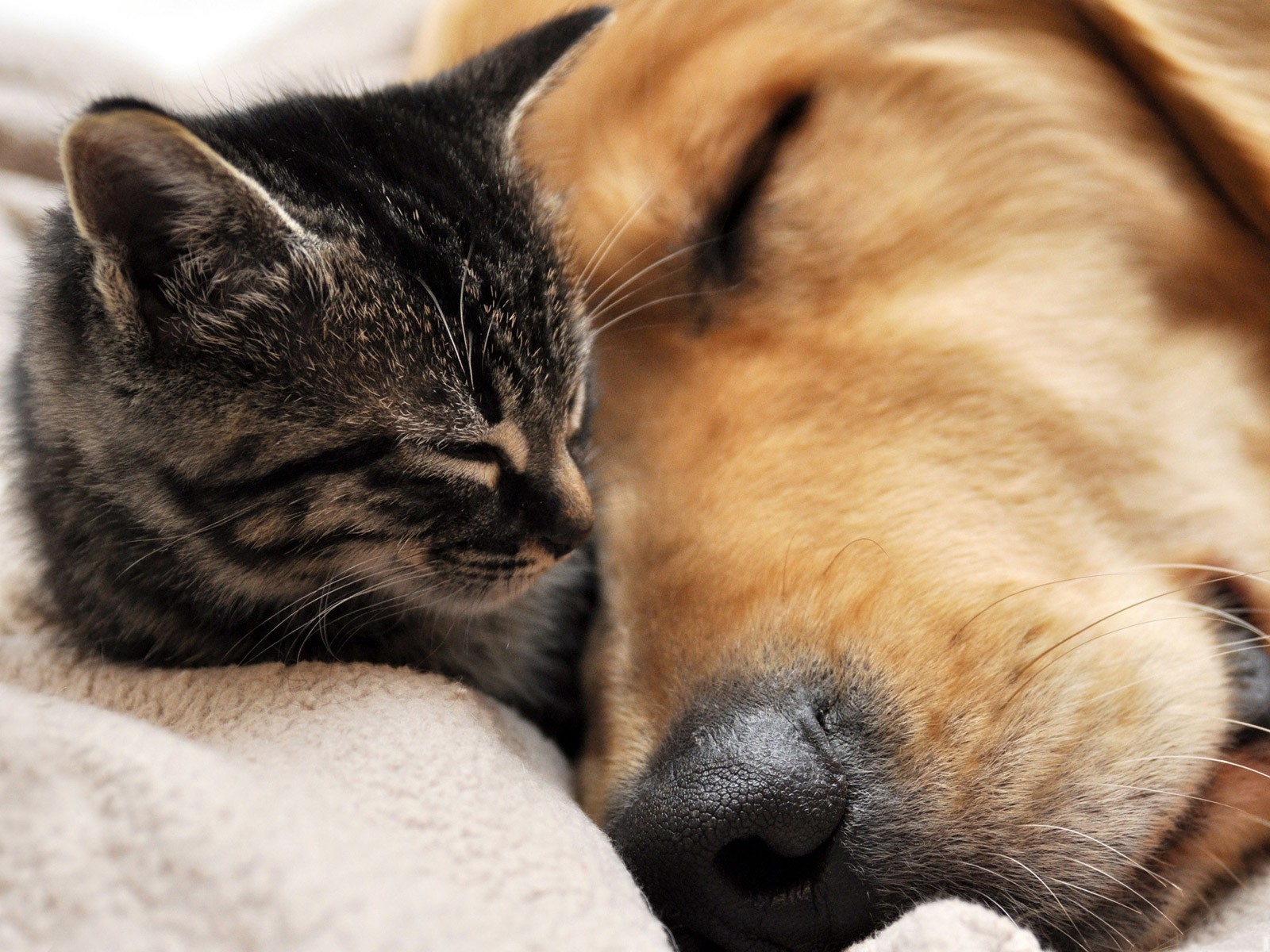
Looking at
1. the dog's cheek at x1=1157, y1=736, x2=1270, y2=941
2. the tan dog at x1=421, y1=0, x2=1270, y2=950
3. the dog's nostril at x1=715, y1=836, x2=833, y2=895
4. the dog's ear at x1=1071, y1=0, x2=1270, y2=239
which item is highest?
the dog's ear at x1=1071, y1=0, x2=1270, y2=239

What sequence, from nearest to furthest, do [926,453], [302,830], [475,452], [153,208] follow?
1. [302,830]
2. [153,208]
3. [475,452]
4. [926,453]

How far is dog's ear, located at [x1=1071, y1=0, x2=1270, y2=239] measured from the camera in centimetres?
127

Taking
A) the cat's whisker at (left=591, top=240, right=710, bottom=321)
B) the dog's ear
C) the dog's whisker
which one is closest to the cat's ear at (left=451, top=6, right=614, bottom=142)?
the cat's whisker at (left=591, top=240, right=710, bottom=321)

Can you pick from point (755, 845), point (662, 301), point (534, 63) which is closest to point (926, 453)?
point (662, 301)

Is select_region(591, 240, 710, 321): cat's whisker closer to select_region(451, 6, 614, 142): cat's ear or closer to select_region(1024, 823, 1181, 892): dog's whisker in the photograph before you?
select_region(451, 6, 614, 142): cat's ear

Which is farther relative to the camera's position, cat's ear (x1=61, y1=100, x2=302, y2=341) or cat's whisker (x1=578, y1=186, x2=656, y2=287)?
cat's whisker (x1=578, y1=186, x2=656, y2=287)

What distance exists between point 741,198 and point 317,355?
635 millimetres

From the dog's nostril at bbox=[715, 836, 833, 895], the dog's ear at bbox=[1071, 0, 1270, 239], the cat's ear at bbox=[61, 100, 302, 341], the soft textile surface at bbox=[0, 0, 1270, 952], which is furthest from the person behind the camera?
the dog's ear at bbox=[1071, 0, 1270, 239]

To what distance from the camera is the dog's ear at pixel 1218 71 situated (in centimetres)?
127

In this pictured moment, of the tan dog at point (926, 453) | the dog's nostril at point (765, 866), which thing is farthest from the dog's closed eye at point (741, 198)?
the dog's nostril at point (765, 866)

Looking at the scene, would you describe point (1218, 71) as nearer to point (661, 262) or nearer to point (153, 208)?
point (661, 262)

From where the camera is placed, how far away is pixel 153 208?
0.92 meters

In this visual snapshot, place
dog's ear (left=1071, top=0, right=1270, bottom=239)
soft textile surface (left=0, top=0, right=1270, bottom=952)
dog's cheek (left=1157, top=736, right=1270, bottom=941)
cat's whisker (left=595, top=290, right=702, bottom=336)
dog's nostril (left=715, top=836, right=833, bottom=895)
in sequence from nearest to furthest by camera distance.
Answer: soft textile surface (left=0, top=0, right=1270, bottom=952)
dog's nostril (left=715, top=836, right=833, bottom=895)
dog's cheek (left=1157, top=736, right=1270, bottom=941)
dog's ear (left=1071, top=0, right=1270, bottom=239)
cat's whisker (left=595, top=290, right=702, bottom=336)

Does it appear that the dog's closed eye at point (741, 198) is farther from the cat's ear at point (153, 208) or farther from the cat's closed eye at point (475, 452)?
the cat's ear at point (153, 208)
